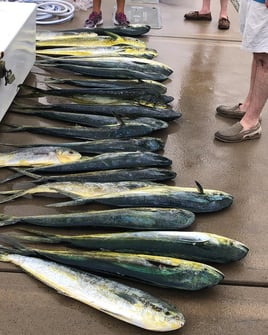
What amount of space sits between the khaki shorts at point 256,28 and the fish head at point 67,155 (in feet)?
3.70

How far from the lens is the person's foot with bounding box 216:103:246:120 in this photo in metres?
3.63

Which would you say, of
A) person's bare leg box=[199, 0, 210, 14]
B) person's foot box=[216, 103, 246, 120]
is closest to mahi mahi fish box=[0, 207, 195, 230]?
person's foot box=[216, 103, 246, 120]

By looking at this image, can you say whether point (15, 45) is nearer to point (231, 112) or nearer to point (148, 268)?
point (231, 112)

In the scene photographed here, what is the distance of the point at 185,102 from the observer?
3.80m

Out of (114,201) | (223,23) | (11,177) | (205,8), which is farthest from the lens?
(205,8)

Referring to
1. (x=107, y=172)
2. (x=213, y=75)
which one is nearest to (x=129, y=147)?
(x=107, y=172)

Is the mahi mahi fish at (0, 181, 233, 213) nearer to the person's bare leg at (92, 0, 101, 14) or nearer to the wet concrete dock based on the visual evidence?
the wet concrete dock

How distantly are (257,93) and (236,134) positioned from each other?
272mm

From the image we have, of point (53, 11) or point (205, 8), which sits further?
point (205, 8)

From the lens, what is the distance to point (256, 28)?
307 cm

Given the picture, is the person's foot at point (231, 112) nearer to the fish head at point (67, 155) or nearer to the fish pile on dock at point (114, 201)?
the fish pile on dock at point (114, 201)

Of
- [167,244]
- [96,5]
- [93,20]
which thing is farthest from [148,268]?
[96,5]

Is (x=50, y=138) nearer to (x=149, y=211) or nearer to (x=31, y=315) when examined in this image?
(x=149, y=211)

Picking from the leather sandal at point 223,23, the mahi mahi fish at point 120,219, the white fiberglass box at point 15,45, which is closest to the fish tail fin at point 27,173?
the mahi mahi fish at point 120,219
